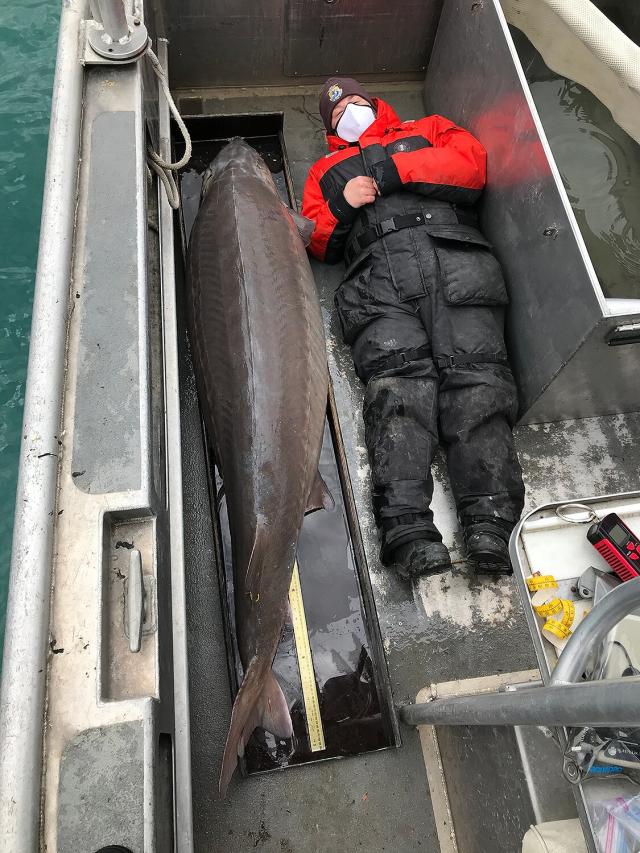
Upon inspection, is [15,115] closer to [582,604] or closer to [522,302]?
[522,302]

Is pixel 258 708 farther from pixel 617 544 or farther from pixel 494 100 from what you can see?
pixel 494 100

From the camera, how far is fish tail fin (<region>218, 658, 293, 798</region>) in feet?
6.30

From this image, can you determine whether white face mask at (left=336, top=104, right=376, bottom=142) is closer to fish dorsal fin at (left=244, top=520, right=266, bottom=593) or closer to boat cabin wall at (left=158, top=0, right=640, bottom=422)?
boat cabin wall at (left=158, top=0, right=640, bottom=422)

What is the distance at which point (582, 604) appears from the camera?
146 centimetres

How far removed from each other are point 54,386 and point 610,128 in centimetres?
329

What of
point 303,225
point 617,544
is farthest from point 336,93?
point 617,544

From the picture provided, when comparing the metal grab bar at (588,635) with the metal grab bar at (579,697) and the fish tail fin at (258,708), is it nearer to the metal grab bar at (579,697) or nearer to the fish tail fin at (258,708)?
the metal grab bar at (579,697)

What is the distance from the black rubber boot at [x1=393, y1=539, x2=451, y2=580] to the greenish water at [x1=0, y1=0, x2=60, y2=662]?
5.62 ft

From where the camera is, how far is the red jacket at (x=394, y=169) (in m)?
2.74

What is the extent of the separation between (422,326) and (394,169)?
74cm

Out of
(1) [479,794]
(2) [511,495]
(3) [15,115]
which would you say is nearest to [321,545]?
(2) [511,495]

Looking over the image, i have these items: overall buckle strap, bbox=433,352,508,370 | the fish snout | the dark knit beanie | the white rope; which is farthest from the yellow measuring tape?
the dark knit beanie

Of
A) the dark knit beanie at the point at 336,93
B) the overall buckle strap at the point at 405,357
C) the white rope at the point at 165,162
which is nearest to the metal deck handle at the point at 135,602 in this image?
the white rope at the point at 165,162

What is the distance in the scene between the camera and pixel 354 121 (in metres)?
3.03
